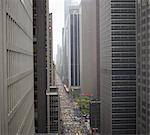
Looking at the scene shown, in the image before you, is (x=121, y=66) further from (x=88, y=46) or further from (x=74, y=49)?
(x=74, y=49)

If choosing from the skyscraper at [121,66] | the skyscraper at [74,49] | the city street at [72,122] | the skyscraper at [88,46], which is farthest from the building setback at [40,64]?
the skyscraper at [74,49]

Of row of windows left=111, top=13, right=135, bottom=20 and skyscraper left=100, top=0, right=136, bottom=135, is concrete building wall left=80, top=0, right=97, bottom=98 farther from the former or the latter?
row of windows left=111, top=13, right=135, bottom=20

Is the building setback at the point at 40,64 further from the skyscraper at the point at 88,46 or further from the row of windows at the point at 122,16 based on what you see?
the skyscraper at the point at 88,46

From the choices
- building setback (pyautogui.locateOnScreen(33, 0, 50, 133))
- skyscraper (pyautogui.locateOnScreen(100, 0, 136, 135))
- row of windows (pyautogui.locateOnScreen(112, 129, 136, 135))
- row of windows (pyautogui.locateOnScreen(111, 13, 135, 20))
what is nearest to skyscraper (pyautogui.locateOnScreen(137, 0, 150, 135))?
building setback (pyautogui.locateOnScreen(33, 0, 50, 133))

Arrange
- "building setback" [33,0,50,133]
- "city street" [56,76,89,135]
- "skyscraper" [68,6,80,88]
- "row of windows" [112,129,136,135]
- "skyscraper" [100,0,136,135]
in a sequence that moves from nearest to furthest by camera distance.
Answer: "building setback" [33,0,50,133] → "row of windows" [112,129,136,135] → "skyscraper" [100,0,136,135] → "city street" [56,76,89,135] → "skyscraper" [68,6,80,88]

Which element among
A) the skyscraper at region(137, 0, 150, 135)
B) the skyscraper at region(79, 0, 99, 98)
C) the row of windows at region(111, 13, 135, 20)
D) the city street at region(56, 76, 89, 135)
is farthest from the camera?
the skyscraper at region(79, 0, 99, 98)

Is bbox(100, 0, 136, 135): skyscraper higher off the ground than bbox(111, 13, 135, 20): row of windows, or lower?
lower
